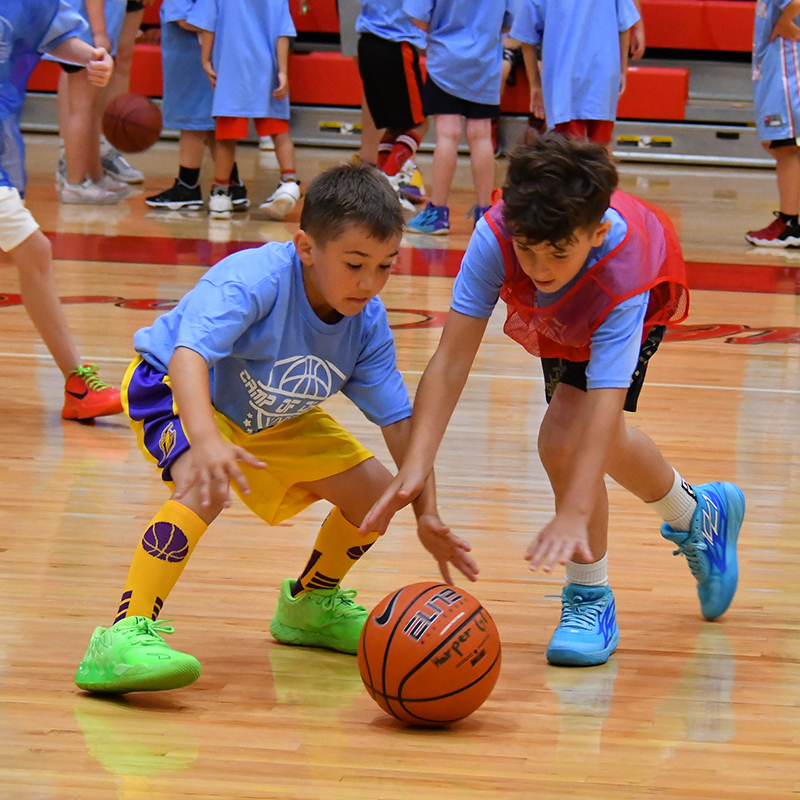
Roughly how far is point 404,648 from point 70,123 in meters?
5.82

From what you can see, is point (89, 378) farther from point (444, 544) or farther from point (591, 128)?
point (591, 128)

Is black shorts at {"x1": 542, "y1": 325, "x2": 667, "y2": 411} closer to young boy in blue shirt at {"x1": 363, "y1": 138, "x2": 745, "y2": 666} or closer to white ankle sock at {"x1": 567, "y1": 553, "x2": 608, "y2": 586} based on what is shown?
young boy in blue shirt at {"x1": 363, "y1": 138, "x2": 745, "y2": 666}

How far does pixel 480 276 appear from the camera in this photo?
2.14 meters

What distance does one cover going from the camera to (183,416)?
1926 mm

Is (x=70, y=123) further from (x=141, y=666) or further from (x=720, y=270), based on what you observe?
(x=141, y=666)

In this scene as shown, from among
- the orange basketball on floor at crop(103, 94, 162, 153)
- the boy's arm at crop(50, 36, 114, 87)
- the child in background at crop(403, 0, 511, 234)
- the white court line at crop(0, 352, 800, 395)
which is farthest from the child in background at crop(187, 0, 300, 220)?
the boy's arm at crop(50, 36, 114, 87)

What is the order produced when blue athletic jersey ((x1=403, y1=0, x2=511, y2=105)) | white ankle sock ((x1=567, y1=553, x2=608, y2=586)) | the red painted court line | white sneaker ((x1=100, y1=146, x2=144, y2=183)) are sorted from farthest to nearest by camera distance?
white sneaker ((x1=100, y1=146, x2=144, y2=183))
blue athletic jersey ((x1=403, y1=0, x2=511, y2=105))
the red painted court line
white ankle sock ((x1=567, y1=553, x2=608, y2=586))

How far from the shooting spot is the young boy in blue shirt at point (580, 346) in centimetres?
192

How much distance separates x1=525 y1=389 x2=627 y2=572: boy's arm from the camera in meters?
1.89

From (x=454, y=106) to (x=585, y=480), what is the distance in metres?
4.94

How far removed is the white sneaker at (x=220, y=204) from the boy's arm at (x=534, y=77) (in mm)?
1865

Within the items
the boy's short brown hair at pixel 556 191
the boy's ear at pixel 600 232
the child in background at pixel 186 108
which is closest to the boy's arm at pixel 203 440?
the boy's short brown hair at pixel 556 191

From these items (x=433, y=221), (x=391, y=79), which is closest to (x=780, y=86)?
(x=433, y=221)

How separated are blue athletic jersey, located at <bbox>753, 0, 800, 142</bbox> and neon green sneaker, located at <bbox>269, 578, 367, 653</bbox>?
4836mm
